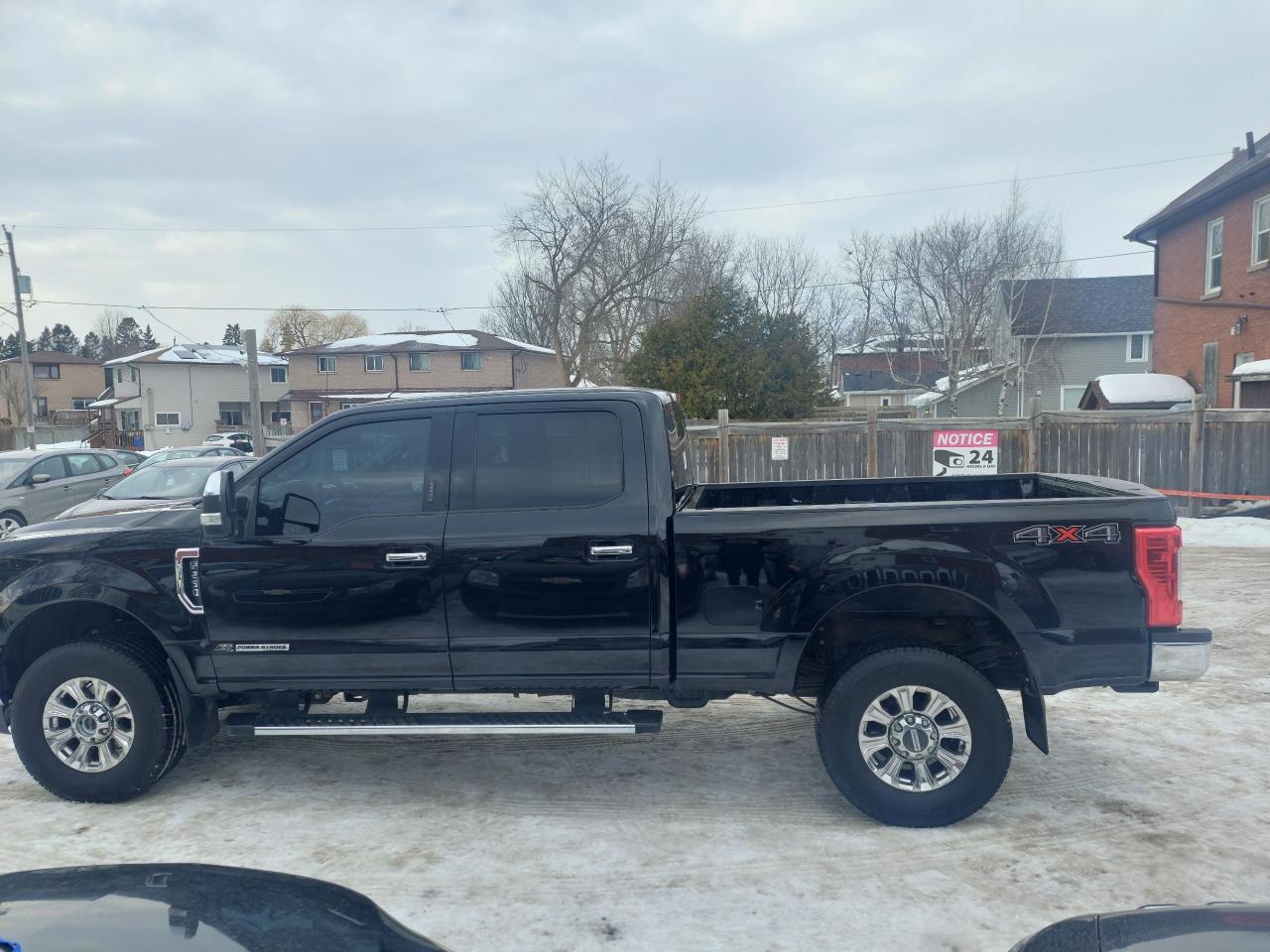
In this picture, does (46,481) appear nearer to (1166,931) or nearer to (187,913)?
(187,913)

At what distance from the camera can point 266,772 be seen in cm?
549

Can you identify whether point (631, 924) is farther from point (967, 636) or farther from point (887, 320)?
point (887, 320)

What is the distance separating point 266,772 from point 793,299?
1543 inches

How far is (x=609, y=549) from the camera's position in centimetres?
462

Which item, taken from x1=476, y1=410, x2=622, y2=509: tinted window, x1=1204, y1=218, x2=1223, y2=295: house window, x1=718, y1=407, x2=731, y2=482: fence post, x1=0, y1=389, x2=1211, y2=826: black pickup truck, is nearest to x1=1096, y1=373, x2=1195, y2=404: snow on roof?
x1=1204, y1=218, x2=1223, y2=295: house window

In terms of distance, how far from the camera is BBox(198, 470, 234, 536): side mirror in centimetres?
468

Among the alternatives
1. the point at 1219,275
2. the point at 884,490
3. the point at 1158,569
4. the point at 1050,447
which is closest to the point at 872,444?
the point at 1050,447

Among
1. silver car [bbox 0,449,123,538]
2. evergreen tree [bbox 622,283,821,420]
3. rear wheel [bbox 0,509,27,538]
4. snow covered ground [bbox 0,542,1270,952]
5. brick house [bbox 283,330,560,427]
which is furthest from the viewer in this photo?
brick house [bbox 283,330,560,427]

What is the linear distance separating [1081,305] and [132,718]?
3892cm

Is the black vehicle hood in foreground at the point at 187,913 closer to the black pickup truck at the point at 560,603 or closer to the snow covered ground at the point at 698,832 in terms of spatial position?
the snow covered ground at the point at 698,832

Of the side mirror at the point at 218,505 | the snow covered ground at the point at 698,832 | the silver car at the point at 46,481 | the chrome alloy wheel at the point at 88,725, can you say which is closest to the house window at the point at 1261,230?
the snow covered ground at the point at 698,832

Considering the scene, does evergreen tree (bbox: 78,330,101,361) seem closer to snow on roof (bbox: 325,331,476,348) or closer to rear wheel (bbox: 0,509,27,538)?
snow on roof (bbox: 325,331,476,348)

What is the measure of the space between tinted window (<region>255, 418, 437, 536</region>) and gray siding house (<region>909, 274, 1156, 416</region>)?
33542mm

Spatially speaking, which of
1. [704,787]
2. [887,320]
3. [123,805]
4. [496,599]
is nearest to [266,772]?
[123,805]
